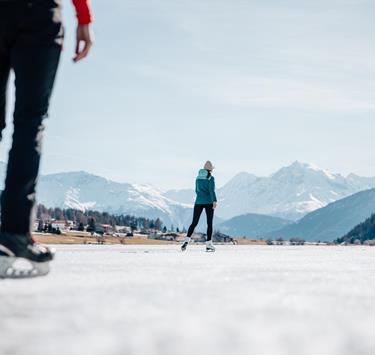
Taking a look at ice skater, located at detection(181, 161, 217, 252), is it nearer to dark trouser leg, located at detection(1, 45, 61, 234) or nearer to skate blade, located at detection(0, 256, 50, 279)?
dark trouser leg, located at detection(1, 45, 61, 234)

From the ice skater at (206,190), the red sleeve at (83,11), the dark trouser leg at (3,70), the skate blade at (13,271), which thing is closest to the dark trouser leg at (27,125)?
the dark trouser leg at (3,70)

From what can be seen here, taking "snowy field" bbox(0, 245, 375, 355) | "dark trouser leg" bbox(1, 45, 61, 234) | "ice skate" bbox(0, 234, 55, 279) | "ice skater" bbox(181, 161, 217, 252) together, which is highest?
"ice skater" bbox(181, 161, 217, 252)

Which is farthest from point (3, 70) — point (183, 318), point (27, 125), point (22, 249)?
point (183, 318)

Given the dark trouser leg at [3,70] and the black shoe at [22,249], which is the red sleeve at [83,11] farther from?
the black shoe at [22,249]

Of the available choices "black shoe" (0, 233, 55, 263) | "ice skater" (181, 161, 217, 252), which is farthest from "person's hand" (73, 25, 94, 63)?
"ice skater" (181, 161, 217, 252)

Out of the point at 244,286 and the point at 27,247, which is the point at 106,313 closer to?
the point at 244,286

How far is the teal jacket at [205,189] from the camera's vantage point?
18.0 m

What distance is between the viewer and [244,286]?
4.18m

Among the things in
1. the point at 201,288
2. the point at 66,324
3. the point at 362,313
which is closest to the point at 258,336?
the point at 66,324

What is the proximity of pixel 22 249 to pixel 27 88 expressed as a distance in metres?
1.25

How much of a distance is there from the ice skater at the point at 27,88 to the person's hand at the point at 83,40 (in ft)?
1.27

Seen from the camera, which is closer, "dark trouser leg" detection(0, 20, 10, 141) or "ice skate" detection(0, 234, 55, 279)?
"ice skate" detection(0, 234, 55, 279)

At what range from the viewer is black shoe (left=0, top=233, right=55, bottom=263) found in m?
4.48

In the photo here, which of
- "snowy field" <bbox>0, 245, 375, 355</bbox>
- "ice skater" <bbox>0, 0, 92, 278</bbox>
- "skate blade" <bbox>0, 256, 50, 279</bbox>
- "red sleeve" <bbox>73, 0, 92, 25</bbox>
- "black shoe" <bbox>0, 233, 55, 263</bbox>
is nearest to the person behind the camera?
"snowy field" <bbox>0, 245, 375, 355</bbox>
